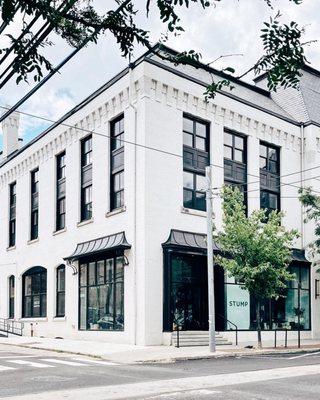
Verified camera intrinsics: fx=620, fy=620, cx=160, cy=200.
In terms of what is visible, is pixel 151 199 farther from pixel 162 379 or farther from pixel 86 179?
pixel 162 379

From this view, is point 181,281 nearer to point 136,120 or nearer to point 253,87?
point 136,120

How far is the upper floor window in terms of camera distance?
37.0m

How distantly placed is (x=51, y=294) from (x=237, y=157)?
A: 491 inches

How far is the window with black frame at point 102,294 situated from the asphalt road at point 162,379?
7.30 metres

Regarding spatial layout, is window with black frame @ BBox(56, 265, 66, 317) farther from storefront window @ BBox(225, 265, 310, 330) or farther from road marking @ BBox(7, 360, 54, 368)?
road marking @ BBox(7, 360, 54, 368)

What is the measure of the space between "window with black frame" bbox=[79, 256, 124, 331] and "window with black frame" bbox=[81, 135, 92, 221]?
8.81 ft

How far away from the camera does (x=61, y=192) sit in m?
34.2

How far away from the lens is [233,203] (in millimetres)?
26375

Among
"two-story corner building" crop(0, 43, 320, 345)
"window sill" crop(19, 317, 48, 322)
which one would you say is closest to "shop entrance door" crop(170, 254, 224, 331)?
"two-story corner building" crop(0, 43, 320, 345)

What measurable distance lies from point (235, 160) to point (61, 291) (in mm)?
11616

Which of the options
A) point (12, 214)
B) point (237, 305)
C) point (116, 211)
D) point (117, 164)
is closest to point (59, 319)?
point (116, 211)

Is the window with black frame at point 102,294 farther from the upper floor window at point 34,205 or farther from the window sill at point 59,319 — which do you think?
the upper floor window at point 34,205

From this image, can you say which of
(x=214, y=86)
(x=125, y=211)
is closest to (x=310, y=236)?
(x=125, y=211)

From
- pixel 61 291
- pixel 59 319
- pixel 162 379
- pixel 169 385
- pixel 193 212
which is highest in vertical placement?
pixel 193 212
